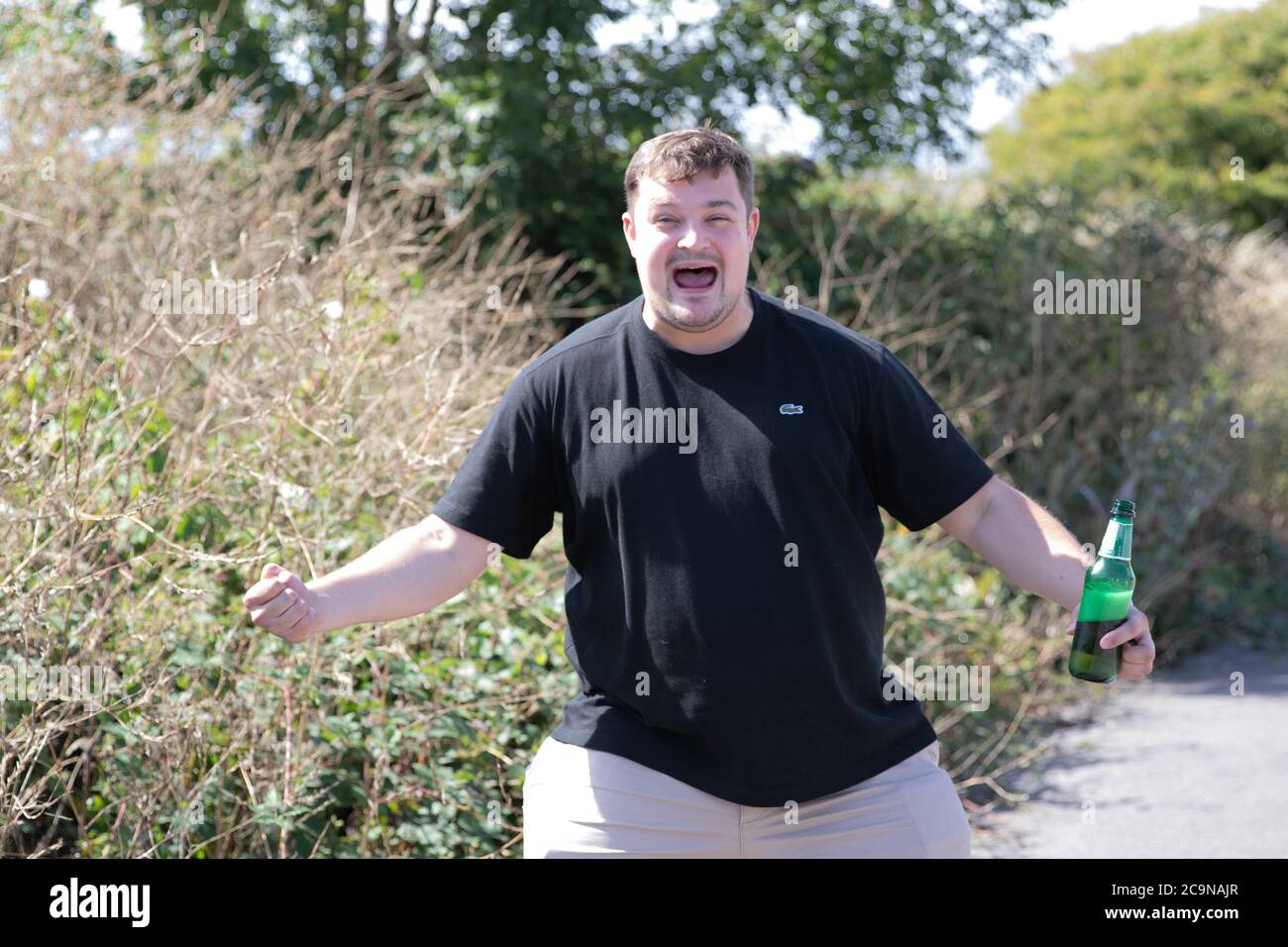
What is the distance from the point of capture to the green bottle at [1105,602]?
9.72 ft

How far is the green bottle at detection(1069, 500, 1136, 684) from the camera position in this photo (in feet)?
9.72

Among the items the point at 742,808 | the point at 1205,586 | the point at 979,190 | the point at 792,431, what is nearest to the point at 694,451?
the point at 792,431

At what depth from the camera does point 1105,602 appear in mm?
2975

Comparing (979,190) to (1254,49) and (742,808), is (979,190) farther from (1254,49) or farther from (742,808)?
(1254,49)

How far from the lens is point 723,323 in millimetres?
2984

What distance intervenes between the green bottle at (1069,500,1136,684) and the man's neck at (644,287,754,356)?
846mm

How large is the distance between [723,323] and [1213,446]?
7.29 metres

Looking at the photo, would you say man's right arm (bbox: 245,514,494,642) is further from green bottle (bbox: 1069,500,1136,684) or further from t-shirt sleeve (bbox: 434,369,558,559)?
green bottle (bbox: 1069,500,1136,684)

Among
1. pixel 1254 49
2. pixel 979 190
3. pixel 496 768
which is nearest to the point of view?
pixel 496 768

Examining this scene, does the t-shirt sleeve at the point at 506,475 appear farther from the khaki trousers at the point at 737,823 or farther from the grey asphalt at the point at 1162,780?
the grey asphalt at the point at 1162,780

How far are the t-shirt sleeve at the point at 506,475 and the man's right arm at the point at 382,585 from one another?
1.5 inches
